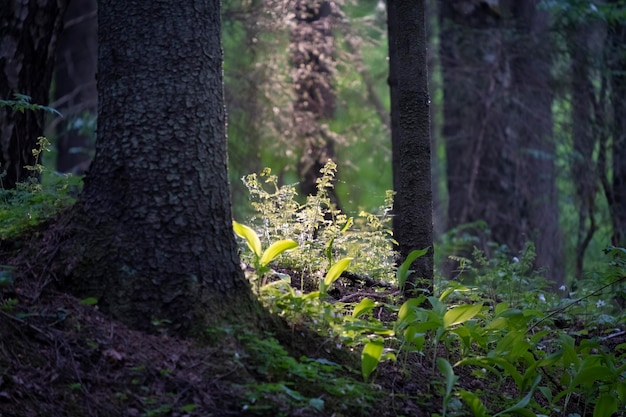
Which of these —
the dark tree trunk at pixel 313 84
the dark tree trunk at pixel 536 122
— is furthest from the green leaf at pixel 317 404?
the dark tree trunk at pixel 536 122

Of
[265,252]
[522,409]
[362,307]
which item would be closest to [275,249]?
[265,252]

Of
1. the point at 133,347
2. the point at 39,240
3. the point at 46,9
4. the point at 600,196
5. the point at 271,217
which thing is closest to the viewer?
the point at 133,347

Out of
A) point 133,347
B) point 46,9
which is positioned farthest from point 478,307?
point 46,9

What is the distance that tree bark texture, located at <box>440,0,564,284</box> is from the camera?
11906 mm

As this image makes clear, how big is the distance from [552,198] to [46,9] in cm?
881

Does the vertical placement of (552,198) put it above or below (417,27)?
below

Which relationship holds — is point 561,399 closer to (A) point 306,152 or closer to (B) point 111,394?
(B) point 111,394

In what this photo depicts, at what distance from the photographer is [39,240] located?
418 cm

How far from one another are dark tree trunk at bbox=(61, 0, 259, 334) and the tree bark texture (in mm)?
8393

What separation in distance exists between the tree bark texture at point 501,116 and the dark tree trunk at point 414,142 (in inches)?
275

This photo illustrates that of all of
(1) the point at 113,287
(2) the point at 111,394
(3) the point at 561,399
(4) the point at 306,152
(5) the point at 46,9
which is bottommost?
(3) the point at 561,399

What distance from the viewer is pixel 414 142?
5121mm

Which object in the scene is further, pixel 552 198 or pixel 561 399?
pixel 552 198

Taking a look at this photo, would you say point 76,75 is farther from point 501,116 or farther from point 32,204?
point 32,204
